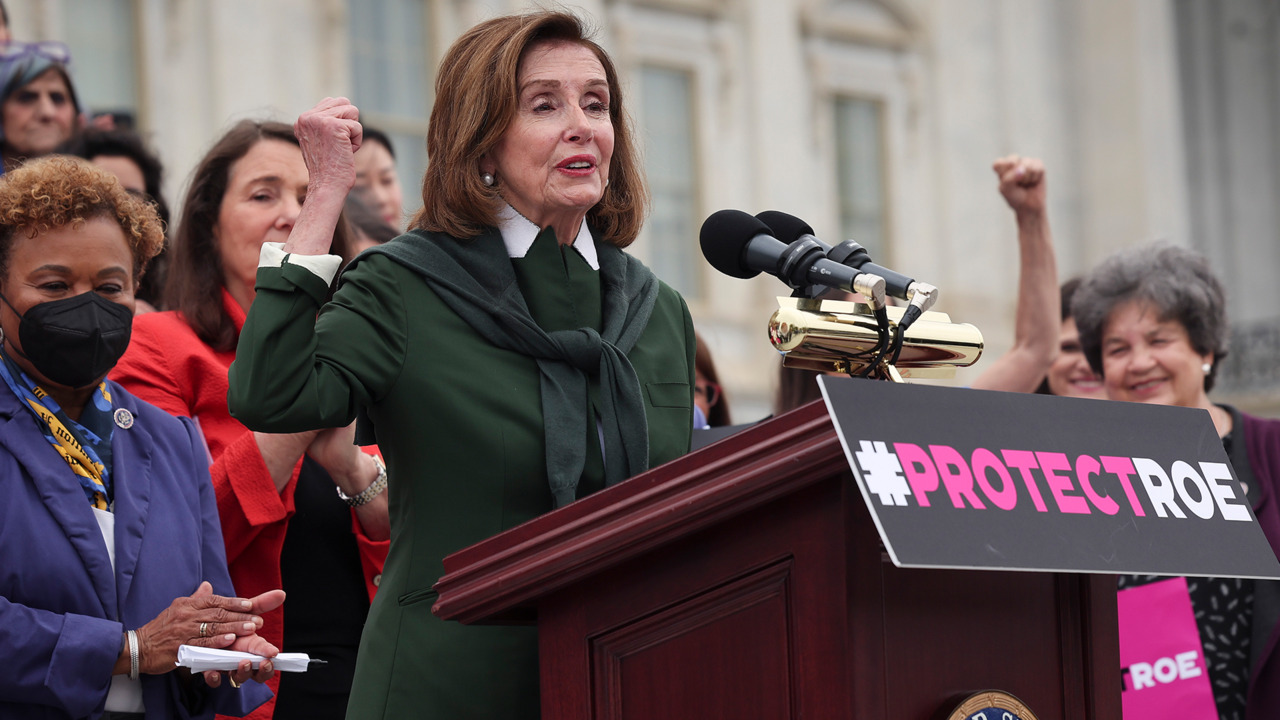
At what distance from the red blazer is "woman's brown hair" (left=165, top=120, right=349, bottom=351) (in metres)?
0.03

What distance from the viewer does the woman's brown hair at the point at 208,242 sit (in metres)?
3.31

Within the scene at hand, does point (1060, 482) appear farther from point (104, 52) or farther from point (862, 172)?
point (862, 172)

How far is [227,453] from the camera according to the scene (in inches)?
121

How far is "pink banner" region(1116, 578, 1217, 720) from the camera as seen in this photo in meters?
3.40

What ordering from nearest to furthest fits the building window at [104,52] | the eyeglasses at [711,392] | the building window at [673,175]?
the eyeglasses at [711,392] < the building window at [104,52] < the building window at [673,175]

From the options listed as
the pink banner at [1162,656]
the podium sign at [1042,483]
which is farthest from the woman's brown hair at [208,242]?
the podium sign at [1042,483]

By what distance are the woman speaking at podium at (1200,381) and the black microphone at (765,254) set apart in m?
1.99

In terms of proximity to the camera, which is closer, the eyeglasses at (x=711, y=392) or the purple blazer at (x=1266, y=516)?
the purple blazer at (x=1266, y=516)

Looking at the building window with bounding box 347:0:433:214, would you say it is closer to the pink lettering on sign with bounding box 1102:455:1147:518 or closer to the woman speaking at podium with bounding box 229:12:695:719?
the woman speaking at podium with bounding box 229:12:695:719

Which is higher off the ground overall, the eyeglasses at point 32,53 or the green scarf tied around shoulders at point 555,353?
the eyeglasses at point 32,53

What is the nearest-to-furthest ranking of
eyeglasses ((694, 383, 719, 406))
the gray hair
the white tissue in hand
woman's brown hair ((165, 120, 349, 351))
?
1. the white tissue in hand
2. woman's brown hair ((165, 120, 349, 351))
3. the gray hair
4. eyeglasses ((694, 383, 719, 406))

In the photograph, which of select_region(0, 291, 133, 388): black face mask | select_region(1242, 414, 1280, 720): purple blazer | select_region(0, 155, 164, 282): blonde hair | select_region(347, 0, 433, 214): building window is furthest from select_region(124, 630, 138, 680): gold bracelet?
select_region(347, 0, 433, 214): building window

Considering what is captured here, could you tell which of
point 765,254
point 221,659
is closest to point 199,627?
point 221,659

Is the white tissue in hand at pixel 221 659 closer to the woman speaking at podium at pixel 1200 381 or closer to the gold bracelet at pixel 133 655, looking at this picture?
the gold bracelet at pixel 133 655
